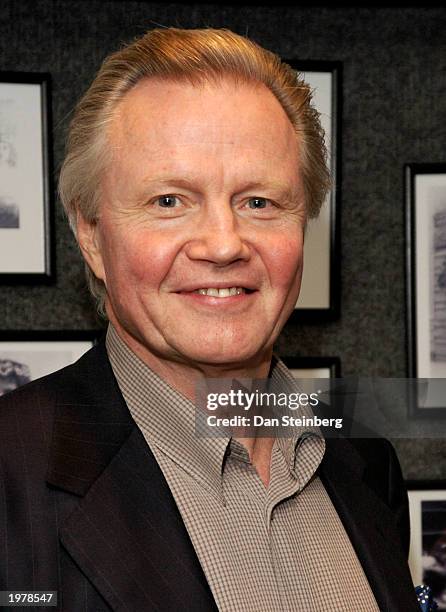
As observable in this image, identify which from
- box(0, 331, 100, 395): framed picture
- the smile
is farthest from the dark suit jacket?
box(0, 331, 100, 395): framed picture

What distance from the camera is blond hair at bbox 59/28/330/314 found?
80 centimetres

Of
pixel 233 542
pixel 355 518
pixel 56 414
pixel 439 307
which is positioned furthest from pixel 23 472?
pixel 439 307

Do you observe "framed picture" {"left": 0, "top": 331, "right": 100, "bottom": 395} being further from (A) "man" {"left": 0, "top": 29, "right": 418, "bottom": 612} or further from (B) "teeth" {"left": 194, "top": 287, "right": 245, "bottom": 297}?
(B) "teeth" {"left": 194, "top": 287, "right": 245, "bottom": 297}

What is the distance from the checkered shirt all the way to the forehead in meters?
0.20

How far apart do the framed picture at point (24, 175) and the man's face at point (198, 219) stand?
1.23ft

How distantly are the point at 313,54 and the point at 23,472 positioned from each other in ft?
2.54

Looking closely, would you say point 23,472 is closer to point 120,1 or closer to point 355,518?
point 355,518

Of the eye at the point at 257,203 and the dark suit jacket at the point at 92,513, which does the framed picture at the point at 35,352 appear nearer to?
the dark suit jacket at the point at 92,513

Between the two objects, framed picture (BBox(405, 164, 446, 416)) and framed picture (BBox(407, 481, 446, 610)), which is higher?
framed picture (BBox(405, 164, 446, 416))

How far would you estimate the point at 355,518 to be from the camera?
2.87 feet

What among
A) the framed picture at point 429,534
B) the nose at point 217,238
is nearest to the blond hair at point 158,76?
the nose at point 217,238

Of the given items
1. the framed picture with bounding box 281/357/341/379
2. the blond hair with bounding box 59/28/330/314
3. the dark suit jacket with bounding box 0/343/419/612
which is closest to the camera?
the dark suit jacket with bounding box 0/343/419/612

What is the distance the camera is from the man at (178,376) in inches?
28.1

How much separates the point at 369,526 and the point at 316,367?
40 centimetres
